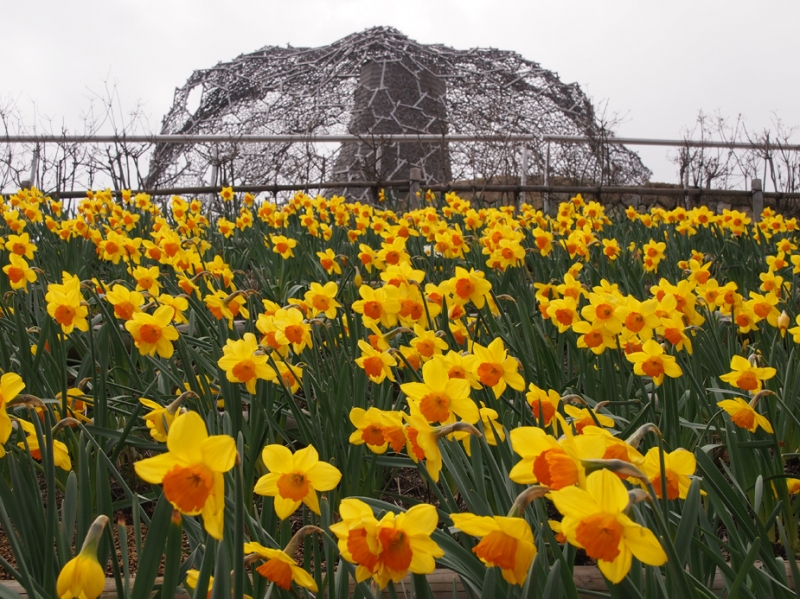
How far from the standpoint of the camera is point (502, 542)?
66 cm

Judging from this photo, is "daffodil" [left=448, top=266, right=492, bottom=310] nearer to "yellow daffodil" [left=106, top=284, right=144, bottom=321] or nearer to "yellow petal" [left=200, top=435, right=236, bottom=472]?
"yellow daffodil" [left=106, top=284, right=144, bottom=321]

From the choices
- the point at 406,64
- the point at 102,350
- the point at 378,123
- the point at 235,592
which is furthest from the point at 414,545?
the point at 406,64

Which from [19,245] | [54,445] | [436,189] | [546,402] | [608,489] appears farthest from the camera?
[436,189]

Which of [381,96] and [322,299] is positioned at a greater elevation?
[381,96]

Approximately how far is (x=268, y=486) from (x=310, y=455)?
0.24 feet

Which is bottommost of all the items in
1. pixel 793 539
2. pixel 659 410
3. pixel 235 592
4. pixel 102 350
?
pixel 793 539

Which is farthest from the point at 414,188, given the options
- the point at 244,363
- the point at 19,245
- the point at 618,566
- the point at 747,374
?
the point at 618,566

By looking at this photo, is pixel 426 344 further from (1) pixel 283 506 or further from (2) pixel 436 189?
(2) pixel 436 189

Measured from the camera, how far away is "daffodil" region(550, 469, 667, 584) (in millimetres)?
589

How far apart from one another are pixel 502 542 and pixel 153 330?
1110 mm

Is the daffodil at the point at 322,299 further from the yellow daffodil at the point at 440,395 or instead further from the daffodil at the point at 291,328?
the yellow daffodil at the point at 440,395

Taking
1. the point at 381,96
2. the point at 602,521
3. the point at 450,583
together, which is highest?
the point at 381,96

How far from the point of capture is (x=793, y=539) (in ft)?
4.78

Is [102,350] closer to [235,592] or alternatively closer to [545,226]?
[235,592]
